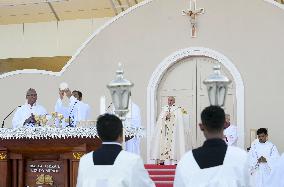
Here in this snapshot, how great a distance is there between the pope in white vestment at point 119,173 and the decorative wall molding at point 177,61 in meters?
9.41

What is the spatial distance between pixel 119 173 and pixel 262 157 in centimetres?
844

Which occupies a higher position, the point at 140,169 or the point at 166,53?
the point at 166,53

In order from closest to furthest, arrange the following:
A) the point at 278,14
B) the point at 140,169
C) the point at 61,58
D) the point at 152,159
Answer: the point at 140,169 → the point at 278,14 → the point at 152,159 → the point at 61,58

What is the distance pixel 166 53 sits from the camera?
1580 centimetres

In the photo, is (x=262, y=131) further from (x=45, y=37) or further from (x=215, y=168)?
(x=45, y=37)

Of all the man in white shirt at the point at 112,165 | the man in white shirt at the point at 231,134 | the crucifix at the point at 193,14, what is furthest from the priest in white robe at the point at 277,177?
the crucifix at the point at 193,14

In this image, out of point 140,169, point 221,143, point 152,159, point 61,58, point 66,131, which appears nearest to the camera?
point 221,143

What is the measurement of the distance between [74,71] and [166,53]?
8.72 ft

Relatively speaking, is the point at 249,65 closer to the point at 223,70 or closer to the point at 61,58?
the point at 223,70

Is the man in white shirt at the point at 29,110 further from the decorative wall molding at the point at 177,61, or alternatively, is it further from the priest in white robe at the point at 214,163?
the priest in white robe at the point at 214,163

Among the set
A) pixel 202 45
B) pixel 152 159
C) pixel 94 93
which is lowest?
pixel 152 159

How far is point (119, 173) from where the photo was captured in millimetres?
5805

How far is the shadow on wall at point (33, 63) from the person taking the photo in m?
19.4

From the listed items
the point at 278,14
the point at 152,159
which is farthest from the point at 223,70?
the point at 152,159
